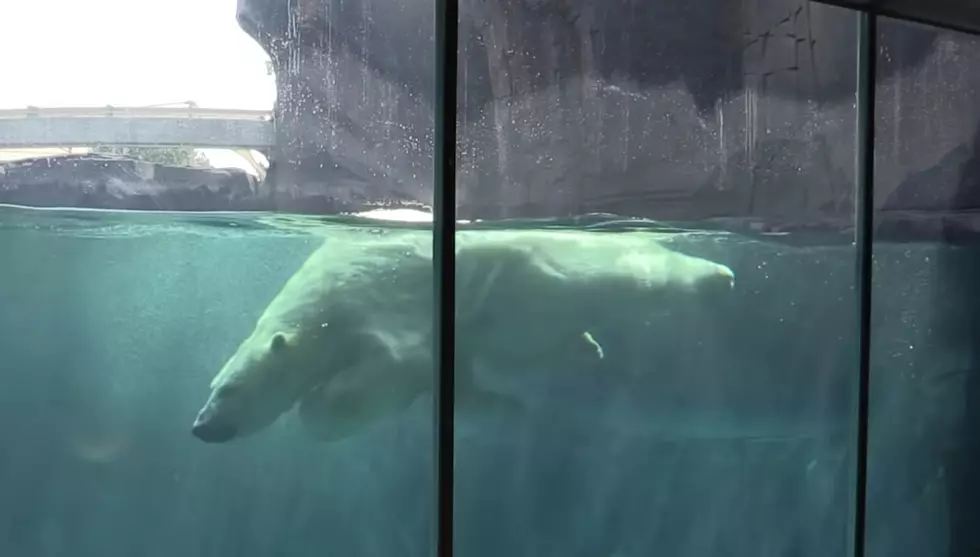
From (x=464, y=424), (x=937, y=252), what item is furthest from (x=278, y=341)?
(x=937, y=252)

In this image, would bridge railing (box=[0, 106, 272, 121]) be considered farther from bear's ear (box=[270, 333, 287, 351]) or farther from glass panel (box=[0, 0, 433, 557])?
bear's ear (box=[270, 333, 287, 351])

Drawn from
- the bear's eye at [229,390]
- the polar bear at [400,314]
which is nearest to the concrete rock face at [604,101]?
the polar bear at [400,314]

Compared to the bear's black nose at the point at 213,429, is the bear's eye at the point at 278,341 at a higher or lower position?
higher

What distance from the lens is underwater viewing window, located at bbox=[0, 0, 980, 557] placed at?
3.20 metres

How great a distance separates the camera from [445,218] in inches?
64.1

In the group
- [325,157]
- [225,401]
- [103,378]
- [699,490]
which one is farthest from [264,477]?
[325,157]

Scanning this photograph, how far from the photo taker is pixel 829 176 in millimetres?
4008

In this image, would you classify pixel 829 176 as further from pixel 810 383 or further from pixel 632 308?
pixel 810 383

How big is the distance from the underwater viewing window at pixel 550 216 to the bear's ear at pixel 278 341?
0.05 m

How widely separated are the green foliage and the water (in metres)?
0.74

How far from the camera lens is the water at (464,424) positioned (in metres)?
5.30

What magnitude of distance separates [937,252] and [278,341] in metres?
3.52

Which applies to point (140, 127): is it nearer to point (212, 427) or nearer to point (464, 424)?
point (212, 427)

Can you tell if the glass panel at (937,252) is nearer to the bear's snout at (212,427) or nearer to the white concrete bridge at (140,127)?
the white concrete bridge at (140,127)
